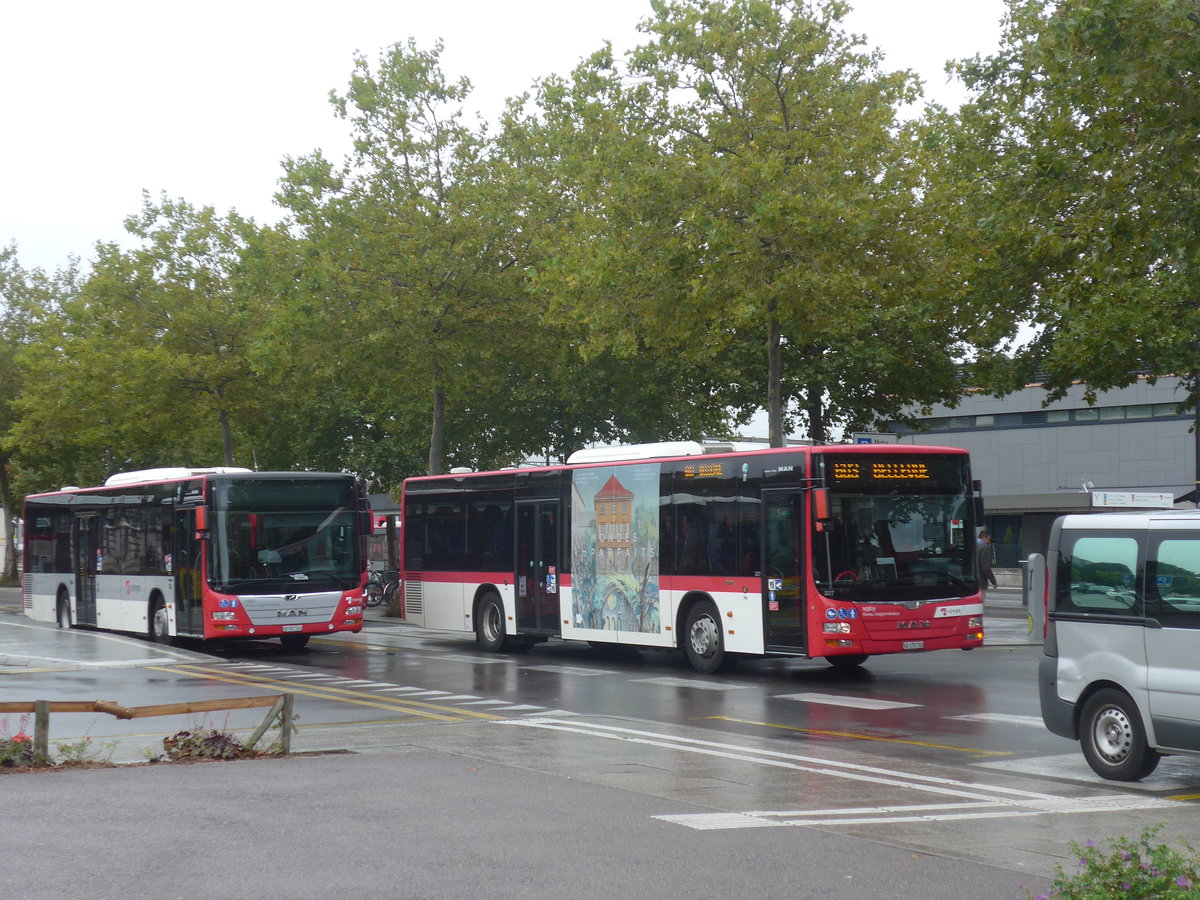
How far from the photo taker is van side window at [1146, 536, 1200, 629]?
33.8 ft

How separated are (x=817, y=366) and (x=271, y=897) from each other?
100 feet

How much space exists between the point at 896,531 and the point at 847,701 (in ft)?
8.73

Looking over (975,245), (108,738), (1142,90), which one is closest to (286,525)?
(108,738)

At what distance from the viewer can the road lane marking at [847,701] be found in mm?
16438

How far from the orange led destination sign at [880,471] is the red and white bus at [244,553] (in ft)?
31.6

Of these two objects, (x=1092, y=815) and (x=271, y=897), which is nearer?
(x=271, y=897)

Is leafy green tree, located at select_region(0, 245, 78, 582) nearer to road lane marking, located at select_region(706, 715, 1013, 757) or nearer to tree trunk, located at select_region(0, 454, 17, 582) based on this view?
tree trunk, located at select_region(0, 454, 17, 582)

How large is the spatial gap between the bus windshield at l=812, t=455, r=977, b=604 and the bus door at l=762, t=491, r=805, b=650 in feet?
1.28

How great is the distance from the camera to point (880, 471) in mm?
18641

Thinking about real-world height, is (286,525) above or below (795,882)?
above

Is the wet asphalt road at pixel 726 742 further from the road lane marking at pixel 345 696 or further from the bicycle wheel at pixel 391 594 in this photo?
the bicycle wheel at pixel 391 594

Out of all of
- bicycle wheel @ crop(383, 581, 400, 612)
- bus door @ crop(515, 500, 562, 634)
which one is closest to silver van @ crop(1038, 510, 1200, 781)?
bus door @ crop(515, 500, 562, 634)

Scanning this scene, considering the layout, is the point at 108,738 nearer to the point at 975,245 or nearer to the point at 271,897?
the point at 271,897

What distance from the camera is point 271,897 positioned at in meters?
6.86
